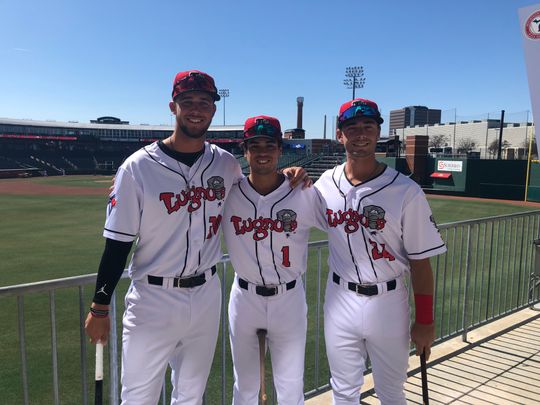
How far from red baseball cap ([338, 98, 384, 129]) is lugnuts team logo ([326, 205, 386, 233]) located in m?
0.56

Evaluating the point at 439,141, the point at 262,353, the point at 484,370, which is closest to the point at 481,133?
the point at 439,141

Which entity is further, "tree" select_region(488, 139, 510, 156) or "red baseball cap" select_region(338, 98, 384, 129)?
"tree" select_region(488, 139, 510, 156)

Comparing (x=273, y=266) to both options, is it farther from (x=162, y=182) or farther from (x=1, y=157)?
(x=1, y=157)

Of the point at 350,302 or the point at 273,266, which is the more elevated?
the point at 273,266

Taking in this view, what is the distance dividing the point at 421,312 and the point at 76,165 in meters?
77.4

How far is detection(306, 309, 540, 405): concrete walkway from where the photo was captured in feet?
11.6

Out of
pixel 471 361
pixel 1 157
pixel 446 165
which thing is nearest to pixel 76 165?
A: pixel 1 157

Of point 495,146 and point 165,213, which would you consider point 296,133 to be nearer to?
point 495,146

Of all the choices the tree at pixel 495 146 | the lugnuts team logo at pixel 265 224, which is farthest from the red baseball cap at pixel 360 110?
the tree at pixel 495 146

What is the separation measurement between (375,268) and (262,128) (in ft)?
3.72

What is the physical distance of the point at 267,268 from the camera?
2707 millimetres

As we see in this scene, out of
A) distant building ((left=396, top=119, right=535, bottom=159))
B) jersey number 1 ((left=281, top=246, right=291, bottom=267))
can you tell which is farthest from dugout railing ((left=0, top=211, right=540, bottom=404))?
distant building ((left=396, top=119, right=535, bottom=159))

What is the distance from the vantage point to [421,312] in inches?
99.9

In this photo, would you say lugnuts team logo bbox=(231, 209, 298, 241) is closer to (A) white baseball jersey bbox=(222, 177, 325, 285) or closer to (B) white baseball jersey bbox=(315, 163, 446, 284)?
(A) white baseball jersey bbox=(222, 177, 325, 285)
